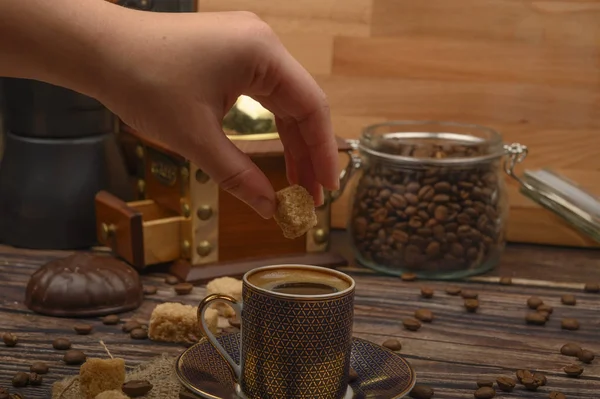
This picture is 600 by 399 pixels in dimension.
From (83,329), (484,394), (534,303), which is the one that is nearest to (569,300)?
(534,303)

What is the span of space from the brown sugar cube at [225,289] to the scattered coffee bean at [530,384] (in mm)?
451

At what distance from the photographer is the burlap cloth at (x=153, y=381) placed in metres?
1.02

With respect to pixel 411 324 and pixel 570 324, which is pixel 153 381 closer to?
pixel 411 324

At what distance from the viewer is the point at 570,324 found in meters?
1.31

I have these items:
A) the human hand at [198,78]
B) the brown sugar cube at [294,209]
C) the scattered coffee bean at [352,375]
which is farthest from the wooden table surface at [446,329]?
the human hand at [198,78]

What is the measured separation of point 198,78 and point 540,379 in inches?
22.6

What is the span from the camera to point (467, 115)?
5.68 ft

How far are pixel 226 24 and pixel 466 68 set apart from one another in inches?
36.7

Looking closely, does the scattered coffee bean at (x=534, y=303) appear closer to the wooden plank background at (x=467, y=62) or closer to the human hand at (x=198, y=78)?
the wooden plank background at (x=467, y=62)

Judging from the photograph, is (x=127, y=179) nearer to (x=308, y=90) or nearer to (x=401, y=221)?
(x=401, y=221)

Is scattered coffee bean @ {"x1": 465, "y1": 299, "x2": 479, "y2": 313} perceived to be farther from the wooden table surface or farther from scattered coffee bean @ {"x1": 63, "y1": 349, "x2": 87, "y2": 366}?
scattered coffee bean @ {"x1": 63, "y1": 349, "x2": 87, "y2": 366}

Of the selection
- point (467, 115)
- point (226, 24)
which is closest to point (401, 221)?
point (467, 115)

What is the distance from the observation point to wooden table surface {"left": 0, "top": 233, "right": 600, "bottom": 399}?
1118 millimetres

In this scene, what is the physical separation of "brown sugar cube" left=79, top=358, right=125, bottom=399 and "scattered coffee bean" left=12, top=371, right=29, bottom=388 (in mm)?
69
